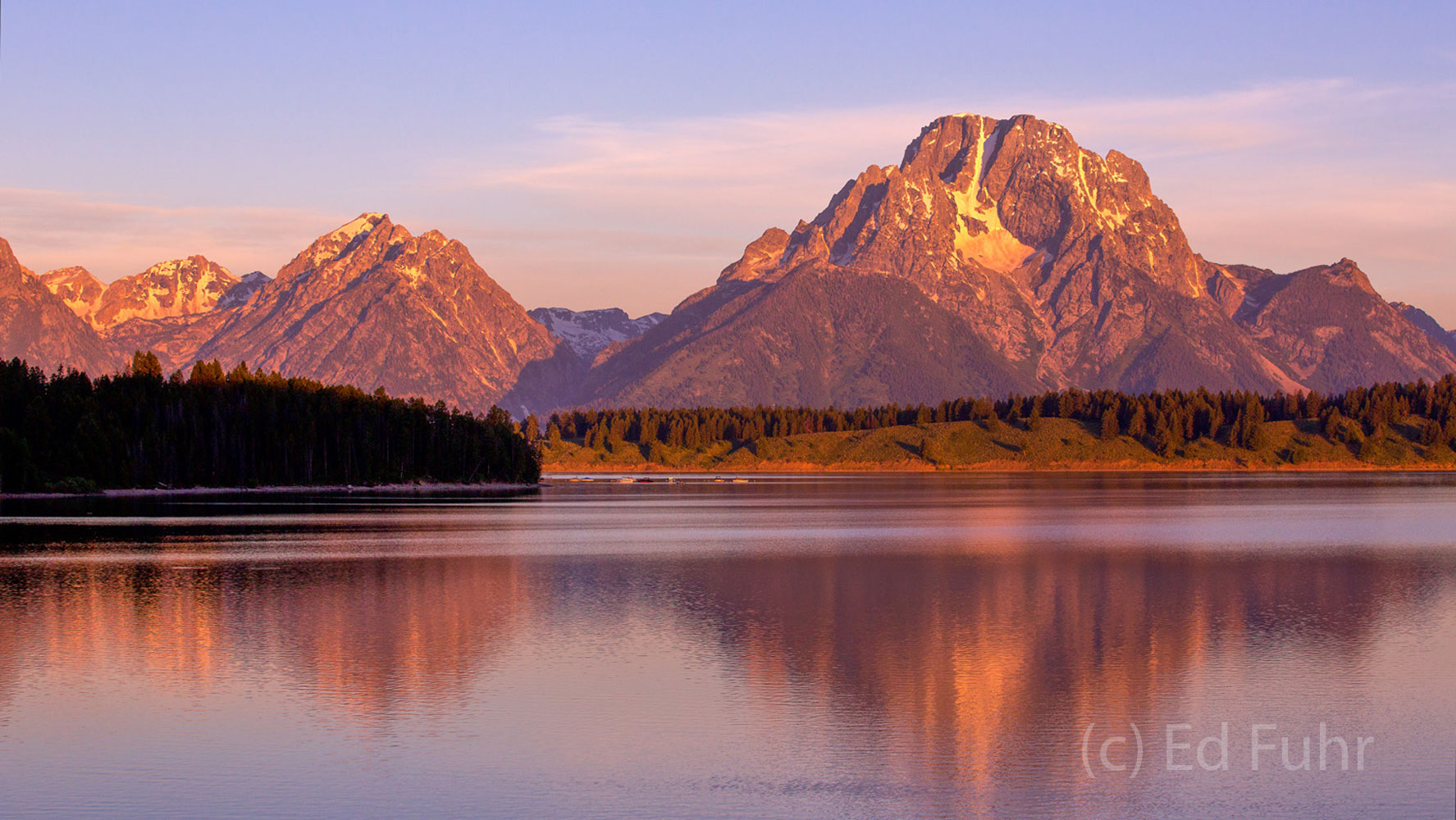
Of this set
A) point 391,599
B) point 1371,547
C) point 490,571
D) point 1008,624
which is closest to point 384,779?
point 1008,624

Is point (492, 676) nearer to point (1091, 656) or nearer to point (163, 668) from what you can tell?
point (163, 668)

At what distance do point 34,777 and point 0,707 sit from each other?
30.2 feet

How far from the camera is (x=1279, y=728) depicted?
35531 millimetres

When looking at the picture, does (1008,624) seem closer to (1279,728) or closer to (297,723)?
(1279,728)

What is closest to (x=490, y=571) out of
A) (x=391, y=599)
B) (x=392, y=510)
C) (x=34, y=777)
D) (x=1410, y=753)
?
(x=391, y=599)

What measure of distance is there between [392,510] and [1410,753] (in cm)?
14853

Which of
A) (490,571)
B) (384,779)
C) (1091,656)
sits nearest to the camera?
(384,779)

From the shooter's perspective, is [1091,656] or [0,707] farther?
[1091,656]

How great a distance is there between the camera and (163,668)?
45875 mm

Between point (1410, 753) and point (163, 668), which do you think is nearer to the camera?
point (1410, 753)

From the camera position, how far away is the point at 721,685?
42.3m

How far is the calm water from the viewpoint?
29.8 metres

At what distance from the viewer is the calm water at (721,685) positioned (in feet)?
97.6

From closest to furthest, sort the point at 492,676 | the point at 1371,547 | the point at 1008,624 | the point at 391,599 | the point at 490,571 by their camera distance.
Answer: the point at 492,676, the point at 1008,624, the point at 391,599, the point at 490,571, the point at 1371,547
